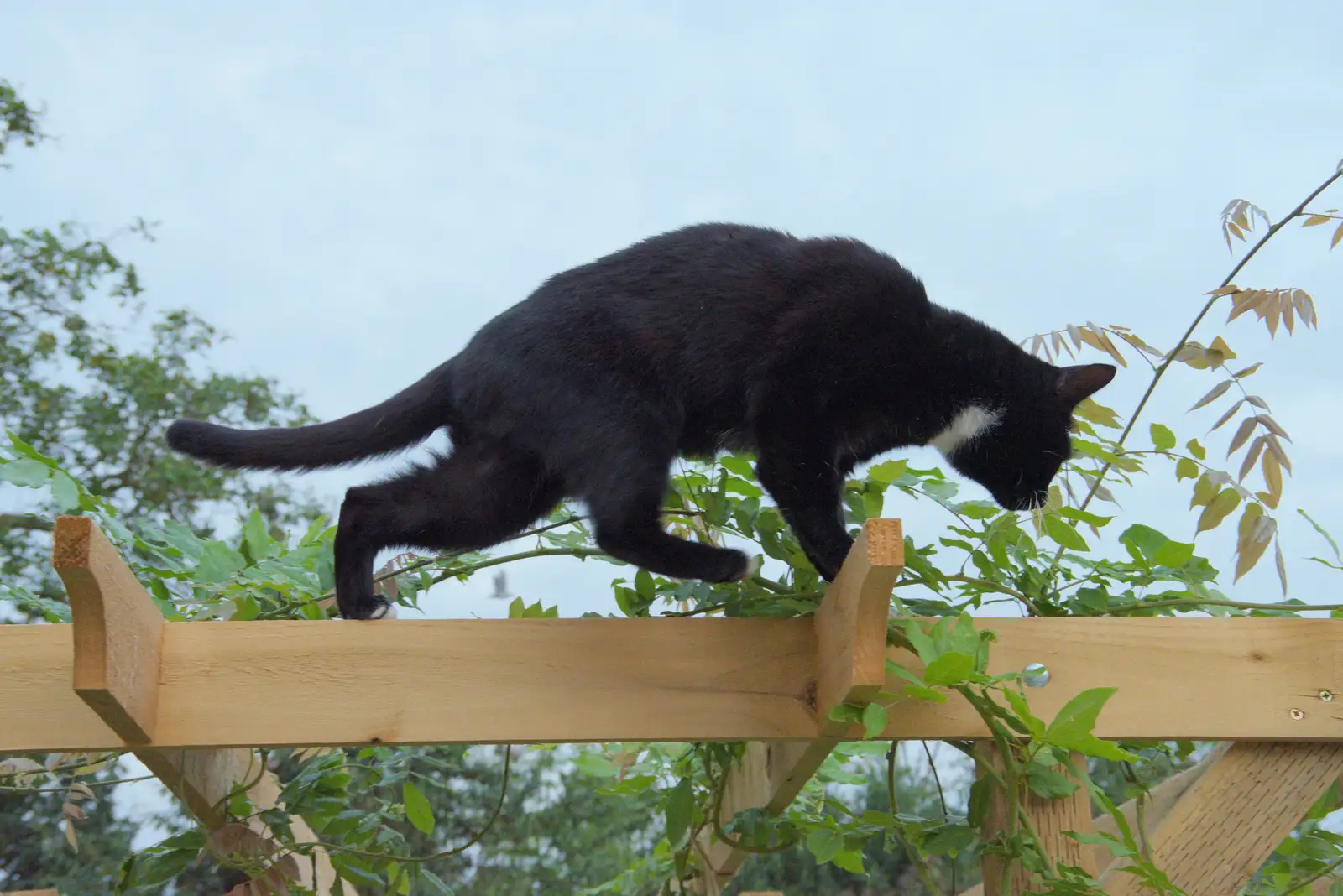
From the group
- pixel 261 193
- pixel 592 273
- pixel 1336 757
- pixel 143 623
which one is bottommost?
pixel 1336 757

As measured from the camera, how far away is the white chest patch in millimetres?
1828

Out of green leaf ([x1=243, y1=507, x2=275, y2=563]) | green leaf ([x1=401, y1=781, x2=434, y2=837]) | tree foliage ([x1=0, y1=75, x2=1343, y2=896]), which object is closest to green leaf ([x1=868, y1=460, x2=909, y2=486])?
tree foliage ([x1=0, y1=75, x2=1343, y2=896])

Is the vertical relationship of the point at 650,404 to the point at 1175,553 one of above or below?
above

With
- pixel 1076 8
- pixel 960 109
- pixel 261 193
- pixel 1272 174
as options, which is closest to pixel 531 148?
pixel 960 109

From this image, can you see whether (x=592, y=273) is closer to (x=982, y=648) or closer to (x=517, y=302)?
(x=517, y=302)

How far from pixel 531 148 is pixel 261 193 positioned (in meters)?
2.76

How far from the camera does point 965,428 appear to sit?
1866 mm

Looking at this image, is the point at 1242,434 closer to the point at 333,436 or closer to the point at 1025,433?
the point at 1025,433

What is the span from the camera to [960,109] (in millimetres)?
3939

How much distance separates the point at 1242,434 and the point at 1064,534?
277 millimetres

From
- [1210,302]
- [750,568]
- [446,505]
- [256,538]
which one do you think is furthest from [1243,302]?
[256,538]

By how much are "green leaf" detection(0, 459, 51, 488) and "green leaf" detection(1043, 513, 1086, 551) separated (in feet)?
3.96

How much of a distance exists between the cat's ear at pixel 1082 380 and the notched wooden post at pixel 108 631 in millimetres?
1422

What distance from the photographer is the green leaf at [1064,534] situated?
138 centimetres
